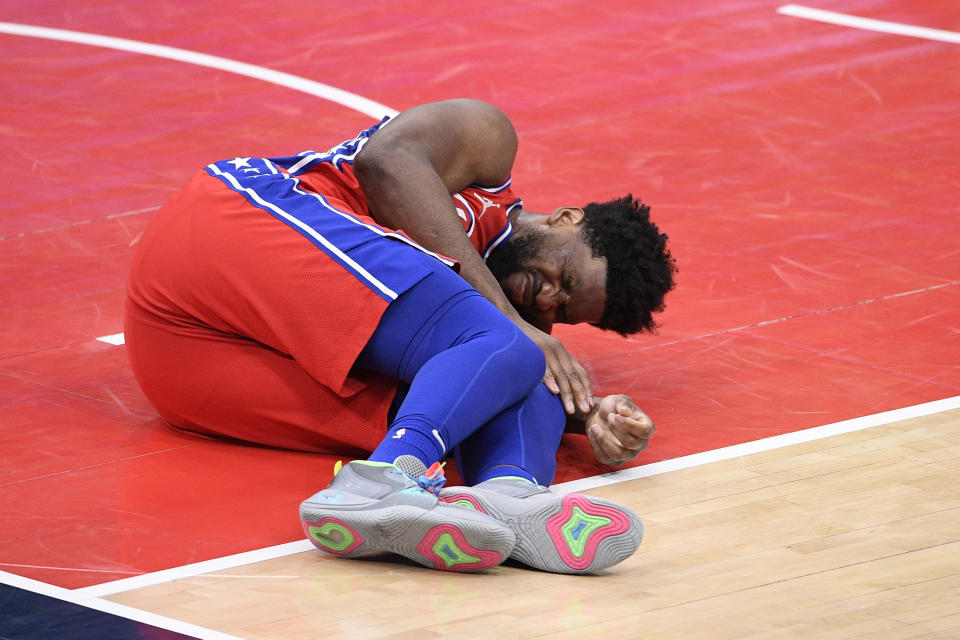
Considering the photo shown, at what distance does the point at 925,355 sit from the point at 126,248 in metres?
2.92

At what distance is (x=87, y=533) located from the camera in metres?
3.33

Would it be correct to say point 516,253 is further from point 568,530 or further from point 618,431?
point 568,530

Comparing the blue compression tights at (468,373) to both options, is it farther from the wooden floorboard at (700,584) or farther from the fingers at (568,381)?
the wooden floorboard at (700,584)

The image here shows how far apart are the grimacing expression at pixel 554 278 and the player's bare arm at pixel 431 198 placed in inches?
6.3

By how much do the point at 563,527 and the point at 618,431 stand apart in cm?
62

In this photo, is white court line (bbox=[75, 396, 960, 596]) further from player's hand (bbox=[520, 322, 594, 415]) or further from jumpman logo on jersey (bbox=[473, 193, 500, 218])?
jumpman logo on jersey (bbox=[473, 193, 500, 218])

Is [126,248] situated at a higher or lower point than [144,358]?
lower

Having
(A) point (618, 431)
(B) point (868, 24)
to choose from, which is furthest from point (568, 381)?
(B) point (868, 24)

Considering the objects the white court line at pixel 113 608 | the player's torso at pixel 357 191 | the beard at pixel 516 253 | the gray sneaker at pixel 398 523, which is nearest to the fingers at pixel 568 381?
the beard at pixel 516 253

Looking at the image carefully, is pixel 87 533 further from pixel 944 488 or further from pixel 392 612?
pixel 944 488

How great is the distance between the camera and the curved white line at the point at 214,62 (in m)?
7.63

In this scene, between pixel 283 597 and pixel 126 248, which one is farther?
pixel 126 248

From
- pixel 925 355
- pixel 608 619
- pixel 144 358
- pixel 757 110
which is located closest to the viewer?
pixel 608 619

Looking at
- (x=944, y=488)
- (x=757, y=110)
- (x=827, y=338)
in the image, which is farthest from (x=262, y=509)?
(x=757, y=110)
